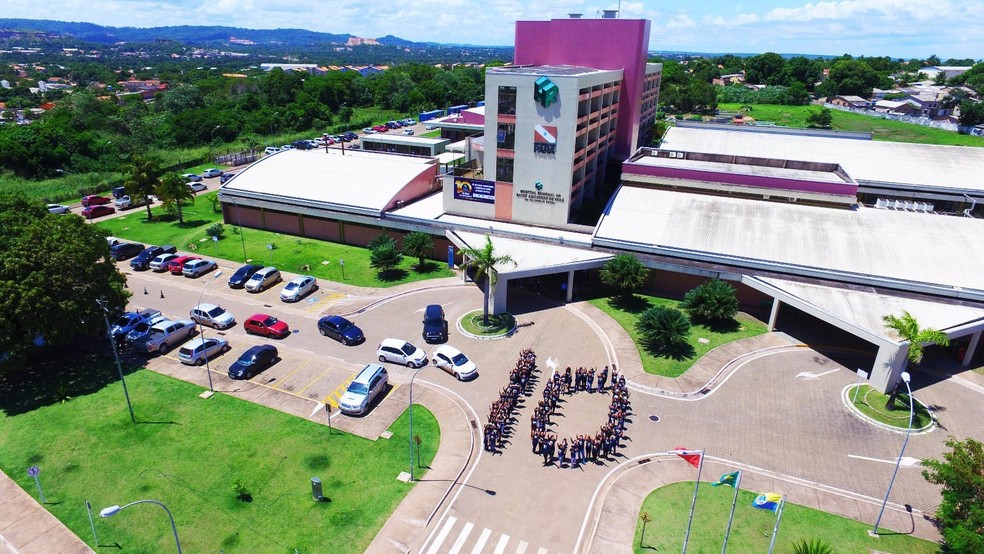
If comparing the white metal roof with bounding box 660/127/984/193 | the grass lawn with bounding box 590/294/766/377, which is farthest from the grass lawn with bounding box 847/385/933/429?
the white metal roof with bounding box 660/127/984/193

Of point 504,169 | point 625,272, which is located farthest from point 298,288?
point 625,272

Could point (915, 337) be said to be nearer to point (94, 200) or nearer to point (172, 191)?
point (172, 191)

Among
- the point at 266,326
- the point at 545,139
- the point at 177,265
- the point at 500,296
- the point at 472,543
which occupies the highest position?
the point at 545,139

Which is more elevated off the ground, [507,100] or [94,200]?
[507,100]

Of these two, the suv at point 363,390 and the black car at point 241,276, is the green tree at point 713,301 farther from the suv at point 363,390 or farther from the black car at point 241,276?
the black car at point 241,276

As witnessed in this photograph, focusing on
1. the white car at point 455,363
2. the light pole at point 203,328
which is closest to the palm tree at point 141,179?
the light pole at point 203,328

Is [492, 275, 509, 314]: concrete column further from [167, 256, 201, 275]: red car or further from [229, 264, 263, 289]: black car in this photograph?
[167, 256, 201, 275]: red car
